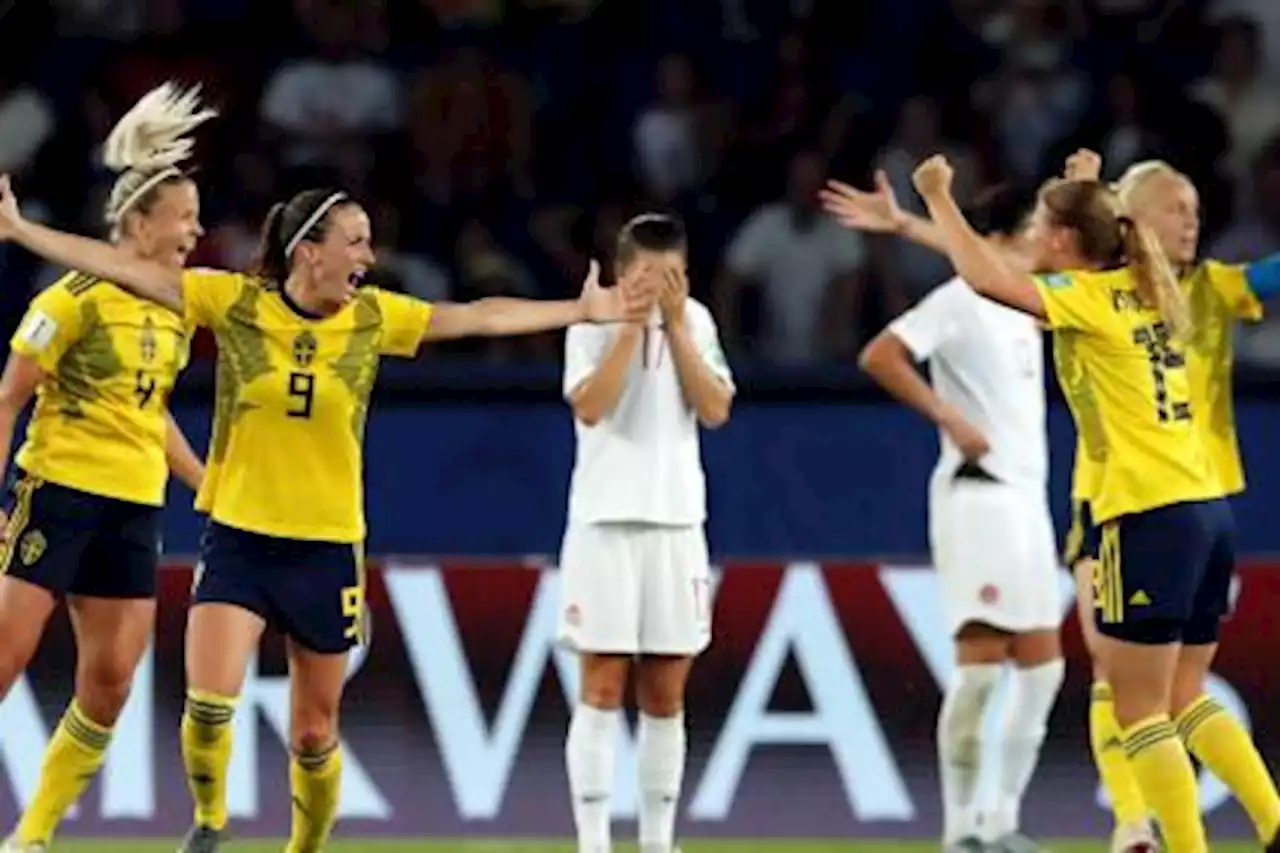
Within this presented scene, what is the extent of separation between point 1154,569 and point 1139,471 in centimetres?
28

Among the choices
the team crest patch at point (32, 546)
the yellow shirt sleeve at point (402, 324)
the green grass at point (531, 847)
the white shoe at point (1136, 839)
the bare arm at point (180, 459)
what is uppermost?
the yellow shirt sleeve at point (402, 324)

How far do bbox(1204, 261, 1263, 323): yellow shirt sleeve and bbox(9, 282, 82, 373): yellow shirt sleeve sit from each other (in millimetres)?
3421

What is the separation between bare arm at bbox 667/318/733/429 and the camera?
1292 cm

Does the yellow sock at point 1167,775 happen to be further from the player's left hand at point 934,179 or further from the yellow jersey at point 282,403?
the yellow jersey at point 282,403

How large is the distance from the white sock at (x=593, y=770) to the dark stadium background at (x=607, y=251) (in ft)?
5.24

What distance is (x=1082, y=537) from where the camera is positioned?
13.2 meters

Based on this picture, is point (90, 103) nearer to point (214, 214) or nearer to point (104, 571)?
point (214, 214)

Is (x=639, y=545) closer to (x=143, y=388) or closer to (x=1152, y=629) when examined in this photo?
(x=143, y=388)

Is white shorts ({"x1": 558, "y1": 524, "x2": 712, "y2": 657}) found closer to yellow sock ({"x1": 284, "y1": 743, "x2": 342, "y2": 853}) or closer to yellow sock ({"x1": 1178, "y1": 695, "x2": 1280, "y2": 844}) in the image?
yellow sock ({"x1": 284, "y1": 743, "x2": 342, "y2": 853})

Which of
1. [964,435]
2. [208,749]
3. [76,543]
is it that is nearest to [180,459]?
[76,543]

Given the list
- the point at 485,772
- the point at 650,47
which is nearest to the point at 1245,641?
the point at 485,772

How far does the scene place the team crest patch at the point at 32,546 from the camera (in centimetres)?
1278

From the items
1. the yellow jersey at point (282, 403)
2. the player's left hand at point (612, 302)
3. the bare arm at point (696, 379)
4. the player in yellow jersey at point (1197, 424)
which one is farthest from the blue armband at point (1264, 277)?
the yellow jersey at point (282, 403)

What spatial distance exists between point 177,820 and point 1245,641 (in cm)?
367
